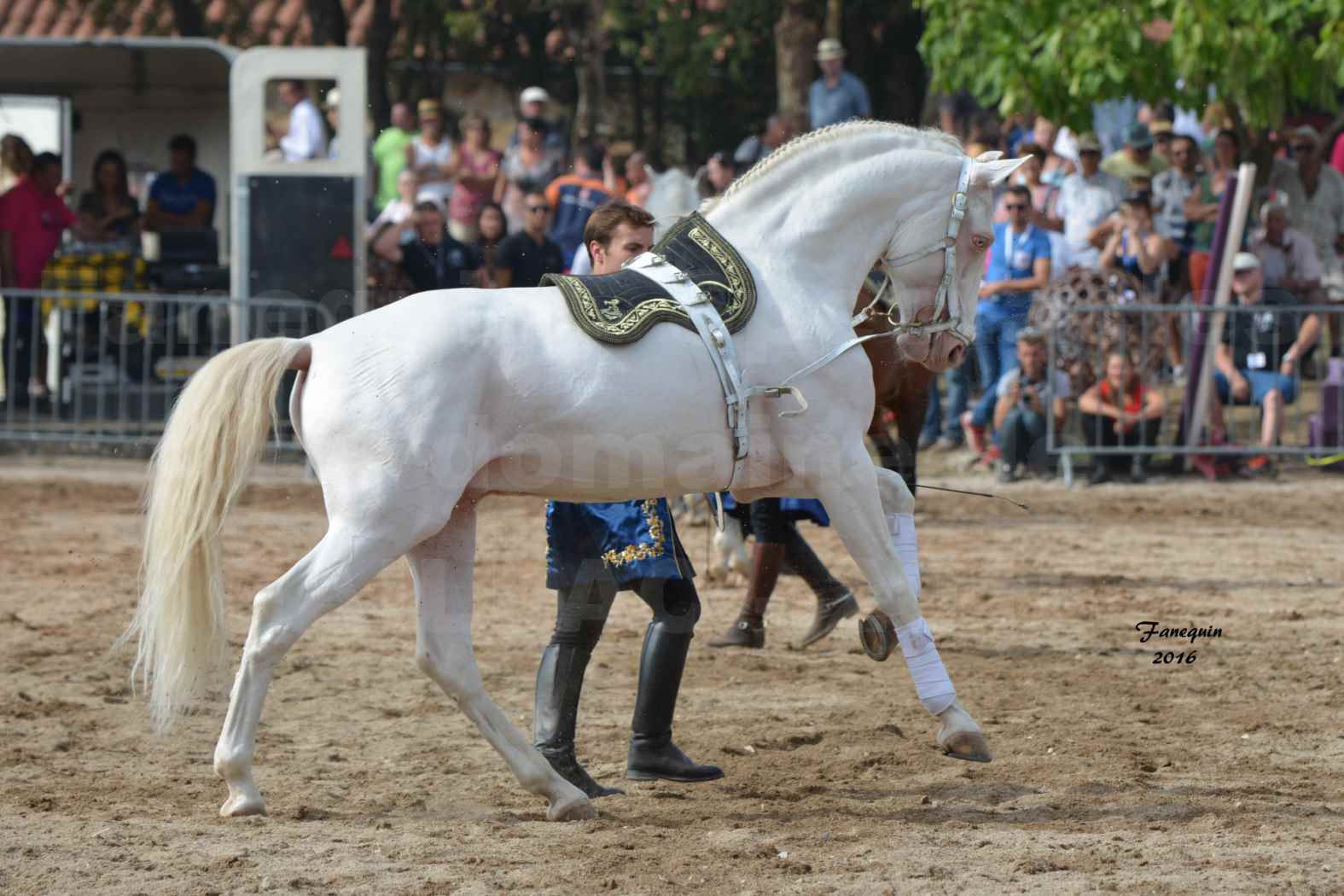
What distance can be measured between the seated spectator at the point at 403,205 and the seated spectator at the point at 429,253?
1.31 feet

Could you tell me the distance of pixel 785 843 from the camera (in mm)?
4867

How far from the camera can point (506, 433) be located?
5027 mm

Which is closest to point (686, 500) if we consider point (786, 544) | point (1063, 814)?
point (786, 544)

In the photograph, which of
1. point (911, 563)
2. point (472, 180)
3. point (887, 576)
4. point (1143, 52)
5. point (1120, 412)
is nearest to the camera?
point (887, 576)

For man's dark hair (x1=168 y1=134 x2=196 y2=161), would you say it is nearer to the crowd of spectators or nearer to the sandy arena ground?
the crowd of spectators

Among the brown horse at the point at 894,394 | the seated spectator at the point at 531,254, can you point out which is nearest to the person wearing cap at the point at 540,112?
→ the seated spectator at the point at 531,254

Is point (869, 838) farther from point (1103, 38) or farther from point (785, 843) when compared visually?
point (1103, 38)

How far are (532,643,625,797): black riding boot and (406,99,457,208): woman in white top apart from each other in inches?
383

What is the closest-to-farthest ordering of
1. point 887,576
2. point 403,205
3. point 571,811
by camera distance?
point 571,811 < point 887,576 < point 403,205

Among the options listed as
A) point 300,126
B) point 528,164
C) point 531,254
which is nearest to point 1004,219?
point 531,254

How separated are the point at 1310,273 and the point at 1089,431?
2.67 metres

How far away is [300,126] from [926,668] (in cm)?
958

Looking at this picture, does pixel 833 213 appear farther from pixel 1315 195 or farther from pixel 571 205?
pixel 1315 195

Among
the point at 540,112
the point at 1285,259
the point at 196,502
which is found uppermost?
the point at 540,112
